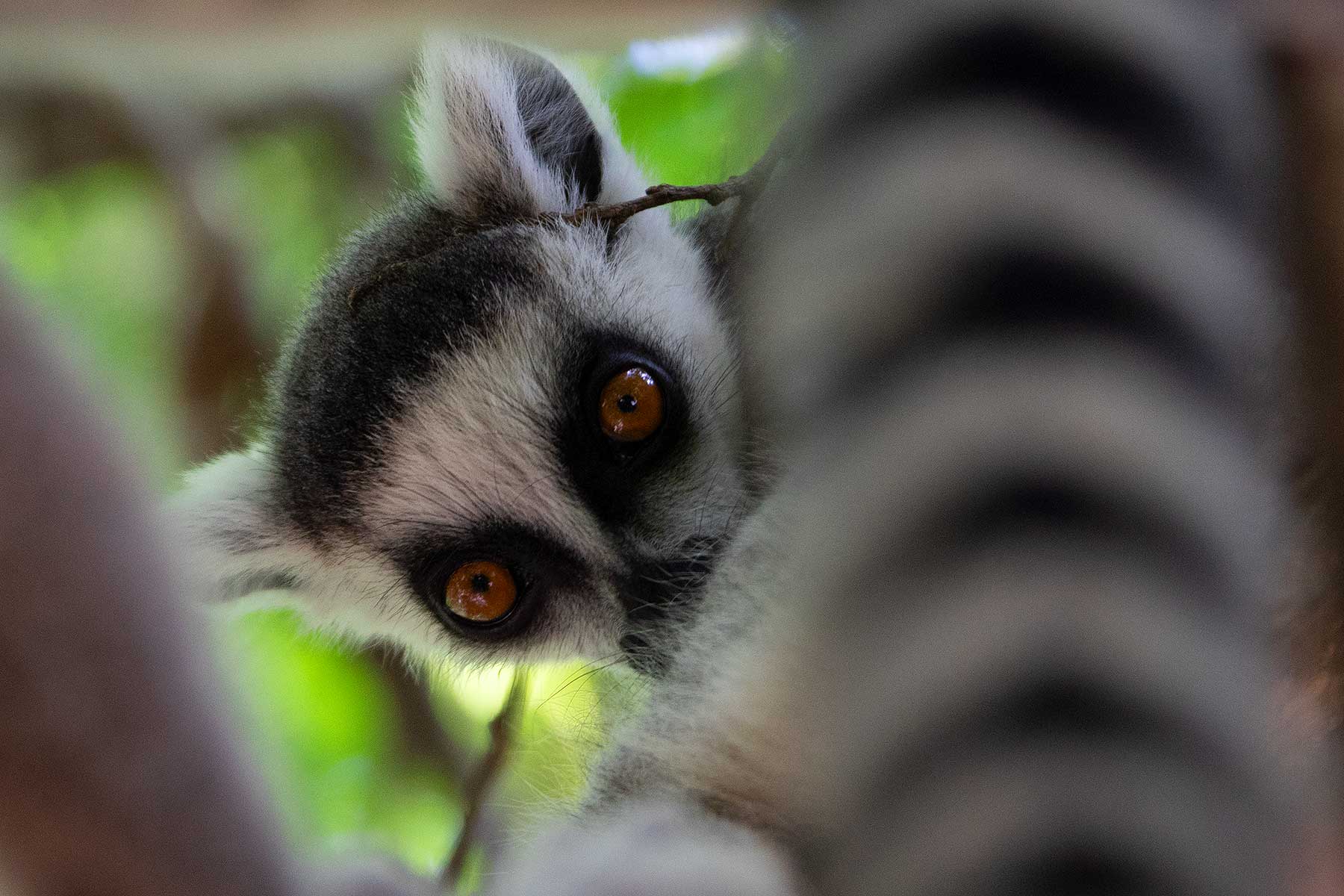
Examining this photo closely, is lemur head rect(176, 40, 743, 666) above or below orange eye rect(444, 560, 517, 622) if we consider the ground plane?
above

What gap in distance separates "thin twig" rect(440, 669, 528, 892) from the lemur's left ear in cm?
79

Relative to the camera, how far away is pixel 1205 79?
66 cm

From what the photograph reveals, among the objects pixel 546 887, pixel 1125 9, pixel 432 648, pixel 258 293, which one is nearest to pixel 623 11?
pixel 1125 9

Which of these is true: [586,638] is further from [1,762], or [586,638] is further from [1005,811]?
[1005,811]

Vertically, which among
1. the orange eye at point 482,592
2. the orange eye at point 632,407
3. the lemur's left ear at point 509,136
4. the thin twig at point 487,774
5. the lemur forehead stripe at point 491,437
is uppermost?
the lemur's left ear at point 509,136

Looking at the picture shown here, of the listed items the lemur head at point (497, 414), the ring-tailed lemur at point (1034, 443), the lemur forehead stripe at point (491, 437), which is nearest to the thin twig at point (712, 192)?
the lemur head at point (497, 414)

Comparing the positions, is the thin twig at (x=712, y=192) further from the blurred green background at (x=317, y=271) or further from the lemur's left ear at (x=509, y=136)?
the blurred green background at (x=317, y=271)

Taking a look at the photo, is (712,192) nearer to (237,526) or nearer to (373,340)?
(373,340)

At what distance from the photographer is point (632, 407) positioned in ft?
5.72

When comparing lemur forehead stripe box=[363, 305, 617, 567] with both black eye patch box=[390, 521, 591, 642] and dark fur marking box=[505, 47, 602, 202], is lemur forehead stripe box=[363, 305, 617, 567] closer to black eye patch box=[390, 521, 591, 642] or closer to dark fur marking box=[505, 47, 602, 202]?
black eye patch box=[390, 521, 591, 642]

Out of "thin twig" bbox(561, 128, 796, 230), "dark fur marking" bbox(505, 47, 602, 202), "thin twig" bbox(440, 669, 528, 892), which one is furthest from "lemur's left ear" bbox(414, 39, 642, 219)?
"thin twig" bbox(440, 669, 528, 892)

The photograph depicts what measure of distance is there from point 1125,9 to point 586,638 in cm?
132

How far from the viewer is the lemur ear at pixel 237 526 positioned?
78.8 inches

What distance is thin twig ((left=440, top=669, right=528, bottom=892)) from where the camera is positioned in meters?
1.62
